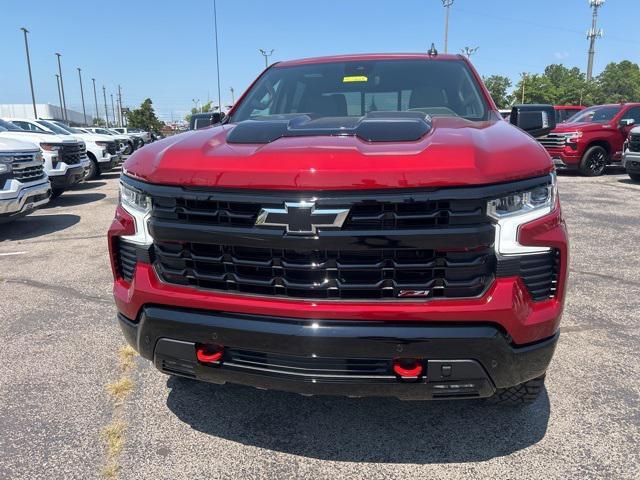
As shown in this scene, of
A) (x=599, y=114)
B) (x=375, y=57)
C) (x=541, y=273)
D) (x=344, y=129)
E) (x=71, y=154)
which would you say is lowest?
(x=541, y=273)

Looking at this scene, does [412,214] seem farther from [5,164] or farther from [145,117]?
[145,117]

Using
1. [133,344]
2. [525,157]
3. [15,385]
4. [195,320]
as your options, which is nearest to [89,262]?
[15,385]

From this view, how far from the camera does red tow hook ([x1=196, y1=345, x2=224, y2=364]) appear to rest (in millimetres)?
2100

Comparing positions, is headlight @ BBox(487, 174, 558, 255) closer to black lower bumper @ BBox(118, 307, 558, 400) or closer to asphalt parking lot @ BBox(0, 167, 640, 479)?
black lower bumper @ BBox(118, 307, 558, 400)

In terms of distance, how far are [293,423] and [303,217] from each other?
4.10ft

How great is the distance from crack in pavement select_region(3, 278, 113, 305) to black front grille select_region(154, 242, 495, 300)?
2.77 metres

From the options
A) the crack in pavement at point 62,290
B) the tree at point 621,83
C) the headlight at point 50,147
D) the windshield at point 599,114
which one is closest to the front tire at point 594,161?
the windshield at point 599,114

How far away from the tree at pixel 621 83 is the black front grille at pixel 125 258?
87.7 metres

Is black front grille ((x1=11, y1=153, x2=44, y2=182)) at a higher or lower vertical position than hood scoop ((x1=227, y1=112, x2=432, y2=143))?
lower

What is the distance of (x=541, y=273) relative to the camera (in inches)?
77.7

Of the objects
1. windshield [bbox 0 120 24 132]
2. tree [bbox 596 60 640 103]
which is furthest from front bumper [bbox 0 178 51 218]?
tree [bbox 596 60 640 103]

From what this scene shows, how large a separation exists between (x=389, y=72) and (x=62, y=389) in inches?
112

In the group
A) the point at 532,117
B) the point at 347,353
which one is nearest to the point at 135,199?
the point at 347,353

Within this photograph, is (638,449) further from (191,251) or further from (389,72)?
(389,72)
